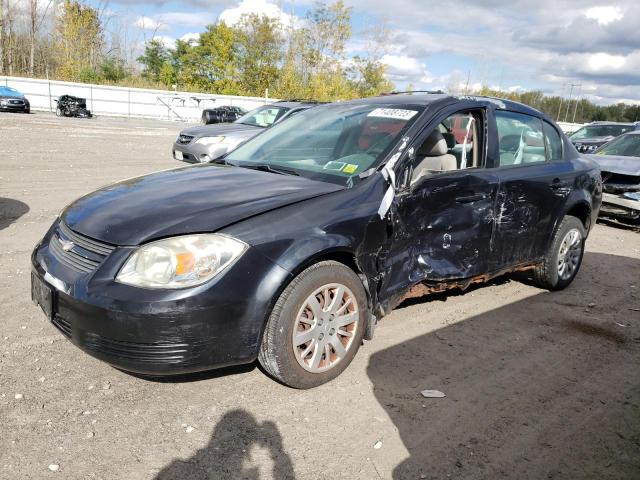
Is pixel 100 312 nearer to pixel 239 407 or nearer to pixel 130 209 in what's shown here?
pixel 130 209

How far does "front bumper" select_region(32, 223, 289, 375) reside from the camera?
2.58 m

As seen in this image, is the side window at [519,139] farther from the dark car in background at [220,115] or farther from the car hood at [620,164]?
the dark car in background at [220,115]

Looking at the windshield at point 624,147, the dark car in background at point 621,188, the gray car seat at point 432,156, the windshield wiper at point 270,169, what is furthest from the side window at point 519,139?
the windshield at point 624,147

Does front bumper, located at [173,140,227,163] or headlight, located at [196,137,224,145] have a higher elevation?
headlight, located at [196,137,224,145]

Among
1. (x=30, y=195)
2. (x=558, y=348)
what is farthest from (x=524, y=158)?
(x=30, y=195)

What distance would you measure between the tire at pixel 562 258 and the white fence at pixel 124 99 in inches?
1592

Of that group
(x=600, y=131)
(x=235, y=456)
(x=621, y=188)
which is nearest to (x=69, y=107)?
(x=600, y=131)

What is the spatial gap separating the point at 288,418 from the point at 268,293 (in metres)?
0.71

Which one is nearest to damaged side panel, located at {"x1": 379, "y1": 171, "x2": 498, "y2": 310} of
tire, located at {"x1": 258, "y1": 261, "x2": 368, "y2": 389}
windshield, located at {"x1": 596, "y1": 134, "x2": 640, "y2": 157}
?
tire, located at {"x1": 258, "y1": 261, "x2": 368, "y2": 389}

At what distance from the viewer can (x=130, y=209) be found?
3043 mm

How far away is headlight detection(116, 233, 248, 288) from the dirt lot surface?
78 cm

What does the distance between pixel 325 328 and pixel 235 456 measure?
0.91 meters

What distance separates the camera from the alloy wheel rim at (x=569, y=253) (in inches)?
204

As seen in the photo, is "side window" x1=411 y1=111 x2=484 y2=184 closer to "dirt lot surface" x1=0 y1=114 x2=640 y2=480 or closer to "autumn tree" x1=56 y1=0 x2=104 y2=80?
"dirt lot surface" x1=0 y1=114 x2=640 y2=480
